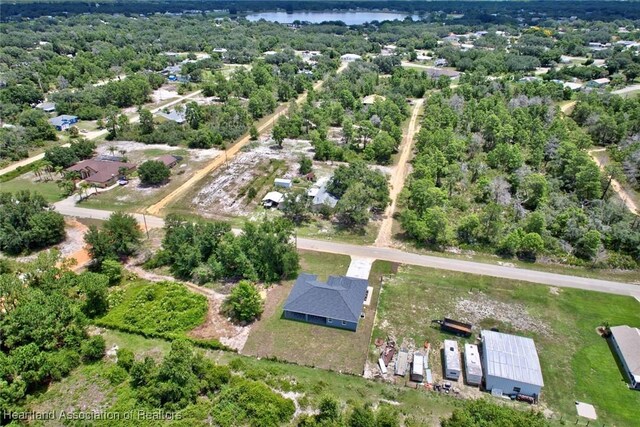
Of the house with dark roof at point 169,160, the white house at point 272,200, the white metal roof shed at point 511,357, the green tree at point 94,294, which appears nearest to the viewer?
the white metal roof shed at point 511,357

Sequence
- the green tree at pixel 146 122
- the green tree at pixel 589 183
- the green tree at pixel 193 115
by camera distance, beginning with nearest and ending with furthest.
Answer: the green tree at pixel 589 183
the green tree at pixel 146 122
the green tree at pixel 193 115

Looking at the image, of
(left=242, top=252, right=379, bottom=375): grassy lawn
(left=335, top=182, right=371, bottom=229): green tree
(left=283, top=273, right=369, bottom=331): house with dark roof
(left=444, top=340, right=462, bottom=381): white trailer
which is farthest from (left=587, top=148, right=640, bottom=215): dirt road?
(left=283, top=273, right=369, bottom=331): house with dark roof

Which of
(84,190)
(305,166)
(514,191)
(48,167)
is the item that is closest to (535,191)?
(514,191)

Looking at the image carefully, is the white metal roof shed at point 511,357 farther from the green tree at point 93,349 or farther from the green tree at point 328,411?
the green tree at point 93,349

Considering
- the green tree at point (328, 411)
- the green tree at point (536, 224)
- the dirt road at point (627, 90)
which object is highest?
the dirt road at point (627, 90)

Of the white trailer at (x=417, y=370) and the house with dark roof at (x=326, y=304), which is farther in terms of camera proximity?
the house with dark roof at (x=326, y=304)

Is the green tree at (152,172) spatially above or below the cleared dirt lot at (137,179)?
above

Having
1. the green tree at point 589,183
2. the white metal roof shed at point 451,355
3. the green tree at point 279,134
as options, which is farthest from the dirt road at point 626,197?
the green tree at point 279,134

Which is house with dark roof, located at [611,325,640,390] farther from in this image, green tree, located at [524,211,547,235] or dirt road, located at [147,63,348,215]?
dirt road, located at [147,63,348,215]

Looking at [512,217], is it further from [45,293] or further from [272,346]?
[45,293]
